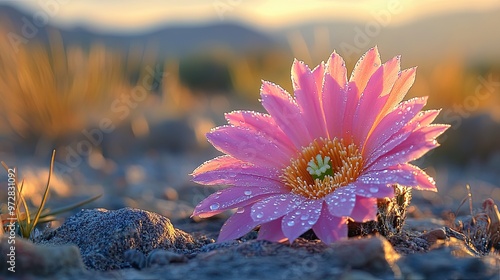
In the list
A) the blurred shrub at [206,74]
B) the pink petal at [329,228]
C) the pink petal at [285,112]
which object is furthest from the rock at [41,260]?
the blurred shrub at [206,74]

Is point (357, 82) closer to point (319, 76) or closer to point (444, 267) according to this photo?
point (319, 76)

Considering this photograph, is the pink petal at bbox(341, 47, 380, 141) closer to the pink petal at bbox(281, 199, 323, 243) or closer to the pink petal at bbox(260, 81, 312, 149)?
the pink petal at bbox(260, 81, 312, 149)

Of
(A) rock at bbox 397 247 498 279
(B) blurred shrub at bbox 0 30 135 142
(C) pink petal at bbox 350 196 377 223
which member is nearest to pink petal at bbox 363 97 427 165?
(C) pink petal at bbox 350 196 377 223

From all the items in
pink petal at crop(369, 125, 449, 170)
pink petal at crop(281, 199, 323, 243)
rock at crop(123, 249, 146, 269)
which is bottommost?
rock at crop(123, 249, 146, 269)

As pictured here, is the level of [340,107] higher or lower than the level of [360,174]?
higher

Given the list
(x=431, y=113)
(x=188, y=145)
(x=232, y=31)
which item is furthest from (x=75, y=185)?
(x=232, y=31)

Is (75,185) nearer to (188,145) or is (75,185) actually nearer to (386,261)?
(188,145)

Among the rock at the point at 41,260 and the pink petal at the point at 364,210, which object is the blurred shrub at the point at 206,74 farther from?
the rock at the point at 41,260
